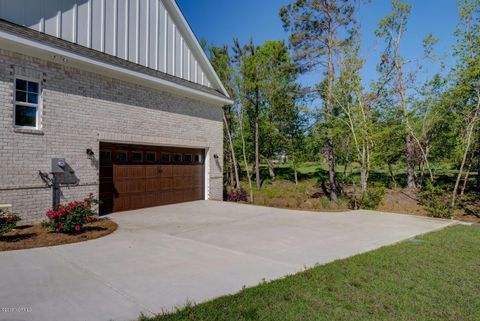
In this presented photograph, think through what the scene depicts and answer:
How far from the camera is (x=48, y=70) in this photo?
28.2ft

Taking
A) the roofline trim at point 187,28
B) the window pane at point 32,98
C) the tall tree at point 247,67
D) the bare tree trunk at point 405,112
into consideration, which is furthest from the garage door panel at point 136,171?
the bare tree trunk at point 405,112

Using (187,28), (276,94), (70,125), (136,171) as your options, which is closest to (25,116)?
(70,125)

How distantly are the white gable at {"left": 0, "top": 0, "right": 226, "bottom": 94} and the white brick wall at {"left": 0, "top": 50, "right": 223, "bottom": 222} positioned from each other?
123 cm

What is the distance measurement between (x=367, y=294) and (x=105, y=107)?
9033 millimetres

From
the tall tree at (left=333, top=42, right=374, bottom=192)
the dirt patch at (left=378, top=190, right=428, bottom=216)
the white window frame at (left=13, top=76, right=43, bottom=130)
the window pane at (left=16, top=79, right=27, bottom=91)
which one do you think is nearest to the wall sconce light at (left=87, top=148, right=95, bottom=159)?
the white window frame at (left=13, top=76, right=43, bottom=130)

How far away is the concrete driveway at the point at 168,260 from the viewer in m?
3.73

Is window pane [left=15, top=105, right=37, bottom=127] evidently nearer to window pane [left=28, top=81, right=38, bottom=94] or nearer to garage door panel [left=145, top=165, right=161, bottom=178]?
window pane [left=28, top=81, right=38, bottom=94]

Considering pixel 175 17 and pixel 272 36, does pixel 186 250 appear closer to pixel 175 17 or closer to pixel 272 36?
pixel 175 17

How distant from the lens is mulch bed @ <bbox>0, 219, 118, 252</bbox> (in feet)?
20.6

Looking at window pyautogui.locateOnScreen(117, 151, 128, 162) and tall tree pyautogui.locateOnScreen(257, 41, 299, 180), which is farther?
tall tree pyautogui.locateOnScreen(257, 41, 299, 180)

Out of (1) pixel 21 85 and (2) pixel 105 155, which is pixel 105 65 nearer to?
(1) pixel 21 85

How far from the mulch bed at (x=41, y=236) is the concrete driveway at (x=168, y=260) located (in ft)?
1.17

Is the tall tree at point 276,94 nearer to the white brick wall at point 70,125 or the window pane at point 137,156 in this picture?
the white brick wall at point 70,125

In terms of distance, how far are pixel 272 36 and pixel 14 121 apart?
1356 centimetres
